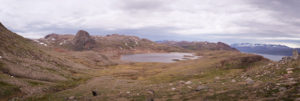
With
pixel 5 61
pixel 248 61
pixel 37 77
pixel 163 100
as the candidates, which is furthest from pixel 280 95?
pixel 248 61

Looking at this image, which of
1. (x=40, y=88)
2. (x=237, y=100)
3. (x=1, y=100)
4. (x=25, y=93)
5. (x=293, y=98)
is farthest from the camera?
(x=40, y=88)

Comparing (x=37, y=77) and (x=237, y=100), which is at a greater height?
(x=237, y=100)

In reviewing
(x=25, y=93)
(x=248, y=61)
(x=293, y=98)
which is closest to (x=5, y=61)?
(x=25, y=93)

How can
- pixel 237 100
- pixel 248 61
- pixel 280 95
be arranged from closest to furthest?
pixel 280 95
pixel 237 100
pixel 248 61

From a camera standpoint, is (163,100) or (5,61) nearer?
(163,100)

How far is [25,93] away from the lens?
51.0 meters

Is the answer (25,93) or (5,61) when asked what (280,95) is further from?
(5,61)

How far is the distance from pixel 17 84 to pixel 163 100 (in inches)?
1940

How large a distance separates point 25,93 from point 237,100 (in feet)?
180

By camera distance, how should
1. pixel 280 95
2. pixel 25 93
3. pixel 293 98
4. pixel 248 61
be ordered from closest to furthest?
pixel 293 98
pixel 280 95
pixel 25 93
pixel 248 61

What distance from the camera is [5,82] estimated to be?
52.3 meters

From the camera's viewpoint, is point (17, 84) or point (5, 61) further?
point (5, 61)

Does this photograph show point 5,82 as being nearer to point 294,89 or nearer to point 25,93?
point 25,93

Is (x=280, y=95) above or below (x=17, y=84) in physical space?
above
